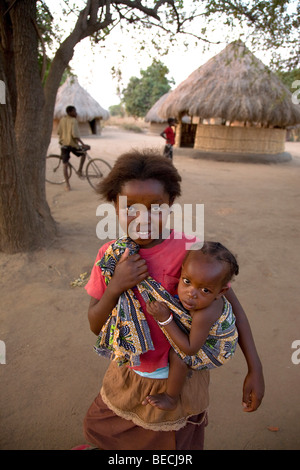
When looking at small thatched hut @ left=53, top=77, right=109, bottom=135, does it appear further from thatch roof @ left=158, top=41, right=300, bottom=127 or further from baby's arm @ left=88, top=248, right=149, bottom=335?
baby's arm @ left=88, top=248, right=149, bottom=335

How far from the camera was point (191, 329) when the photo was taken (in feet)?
3.34

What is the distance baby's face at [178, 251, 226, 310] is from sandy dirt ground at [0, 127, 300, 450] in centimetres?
119

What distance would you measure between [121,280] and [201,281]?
266mm

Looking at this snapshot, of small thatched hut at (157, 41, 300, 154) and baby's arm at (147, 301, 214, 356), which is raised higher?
small thatched hut at (157, 41, 300, 154)

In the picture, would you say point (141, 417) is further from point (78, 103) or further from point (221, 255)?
point (78, 103)

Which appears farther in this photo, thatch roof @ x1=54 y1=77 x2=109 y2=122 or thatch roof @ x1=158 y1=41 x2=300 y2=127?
thatch roof @ x1=54 y1=77 x2=109 y2=122

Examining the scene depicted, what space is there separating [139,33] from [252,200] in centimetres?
392

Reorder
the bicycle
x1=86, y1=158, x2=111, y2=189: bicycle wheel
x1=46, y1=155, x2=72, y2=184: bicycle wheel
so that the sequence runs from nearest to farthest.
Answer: x1=86, y1=158, x2=111, y2=189: bicycle wheel < the bicycle < x1=46, y1=155, x2=72, y2=184: bicycle wheel

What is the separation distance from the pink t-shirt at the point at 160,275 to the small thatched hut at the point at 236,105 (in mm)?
12335

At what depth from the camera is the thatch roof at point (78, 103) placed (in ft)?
60.4

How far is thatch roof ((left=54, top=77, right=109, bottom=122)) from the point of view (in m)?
18.4

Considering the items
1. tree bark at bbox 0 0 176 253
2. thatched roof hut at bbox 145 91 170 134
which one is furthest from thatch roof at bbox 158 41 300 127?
thatched roof hut at bbox 145 91 170 134

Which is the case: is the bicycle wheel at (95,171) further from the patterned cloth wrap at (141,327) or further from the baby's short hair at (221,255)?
the baby's short hair at (221,255)

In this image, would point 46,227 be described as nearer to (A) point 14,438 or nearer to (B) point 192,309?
(A) point 14,438
